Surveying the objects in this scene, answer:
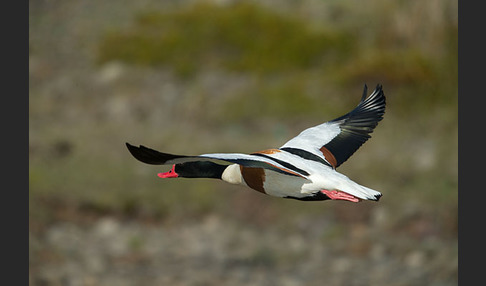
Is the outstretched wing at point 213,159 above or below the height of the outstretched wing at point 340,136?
below

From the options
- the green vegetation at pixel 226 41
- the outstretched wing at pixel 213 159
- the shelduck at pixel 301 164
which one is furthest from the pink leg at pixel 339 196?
the green vegetation at pixel 226 41

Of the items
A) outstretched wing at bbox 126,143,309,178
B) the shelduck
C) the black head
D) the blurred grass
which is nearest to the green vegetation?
the blurred grass

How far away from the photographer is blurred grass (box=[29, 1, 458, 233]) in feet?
60.6

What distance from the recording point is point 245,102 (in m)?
20.2

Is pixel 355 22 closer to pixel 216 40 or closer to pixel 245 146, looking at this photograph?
pixel 216 40

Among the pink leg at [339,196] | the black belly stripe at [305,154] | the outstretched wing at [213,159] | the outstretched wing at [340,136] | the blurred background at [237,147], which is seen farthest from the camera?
the blurred background at [237,147]

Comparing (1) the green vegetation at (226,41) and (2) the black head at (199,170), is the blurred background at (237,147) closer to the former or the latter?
(1) the green vegetation at (226,41)

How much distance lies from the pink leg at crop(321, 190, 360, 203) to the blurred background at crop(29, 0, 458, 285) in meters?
11.7

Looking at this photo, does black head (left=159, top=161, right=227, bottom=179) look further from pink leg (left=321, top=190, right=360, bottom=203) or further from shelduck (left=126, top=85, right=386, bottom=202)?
pink leg (left=321, top=190, right=360, bottom=203)

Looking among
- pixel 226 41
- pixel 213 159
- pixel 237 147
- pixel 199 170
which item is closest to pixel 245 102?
pixel 226 41

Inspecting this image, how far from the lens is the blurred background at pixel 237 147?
18375 millimetres

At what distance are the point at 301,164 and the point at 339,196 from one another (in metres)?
0.25

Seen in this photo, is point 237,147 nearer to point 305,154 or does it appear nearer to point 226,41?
point 226,41

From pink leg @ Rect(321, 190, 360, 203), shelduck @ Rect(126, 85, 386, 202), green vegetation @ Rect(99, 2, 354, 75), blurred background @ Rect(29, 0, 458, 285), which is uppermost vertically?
green vegetation @ Rect(99, 2, 354, 75)
